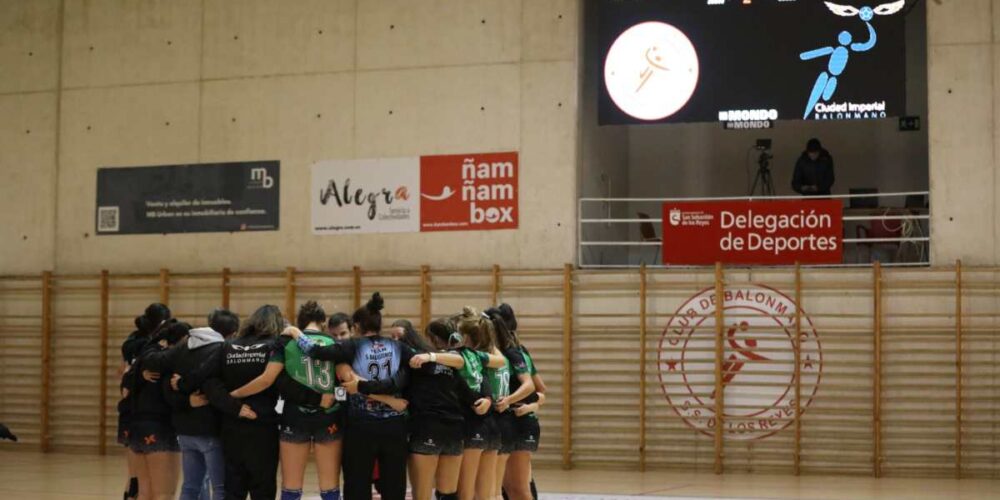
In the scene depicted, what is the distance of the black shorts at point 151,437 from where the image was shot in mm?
8484

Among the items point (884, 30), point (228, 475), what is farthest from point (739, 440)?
point (228, 475)

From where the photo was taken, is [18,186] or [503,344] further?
[18,186]

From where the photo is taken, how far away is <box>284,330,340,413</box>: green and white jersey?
765 cm

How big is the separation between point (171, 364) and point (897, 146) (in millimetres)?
13218

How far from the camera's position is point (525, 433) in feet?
28.3

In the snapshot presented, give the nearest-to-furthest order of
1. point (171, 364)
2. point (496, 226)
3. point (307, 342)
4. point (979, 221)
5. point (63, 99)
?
point (307, 342)
point (171, 364)
point (979, 221)
point (496, 226)
point (63, 99)

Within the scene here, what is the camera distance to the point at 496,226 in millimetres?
15914

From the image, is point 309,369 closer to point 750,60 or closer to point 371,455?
point 371,455

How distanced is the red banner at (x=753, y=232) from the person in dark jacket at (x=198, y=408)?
8095 mm

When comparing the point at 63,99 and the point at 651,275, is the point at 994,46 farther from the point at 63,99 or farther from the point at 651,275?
the point at 63,99

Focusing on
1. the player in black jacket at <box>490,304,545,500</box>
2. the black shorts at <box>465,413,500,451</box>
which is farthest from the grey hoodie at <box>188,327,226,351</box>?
the player in black jacket at <box>490,304,545,500</box>

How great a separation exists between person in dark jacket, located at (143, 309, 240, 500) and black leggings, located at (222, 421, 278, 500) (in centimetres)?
25

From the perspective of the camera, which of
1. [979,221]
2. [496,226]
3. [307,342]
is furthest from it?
[496,226]

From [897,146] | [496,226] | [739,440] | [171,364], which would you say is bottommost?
[739,440]
